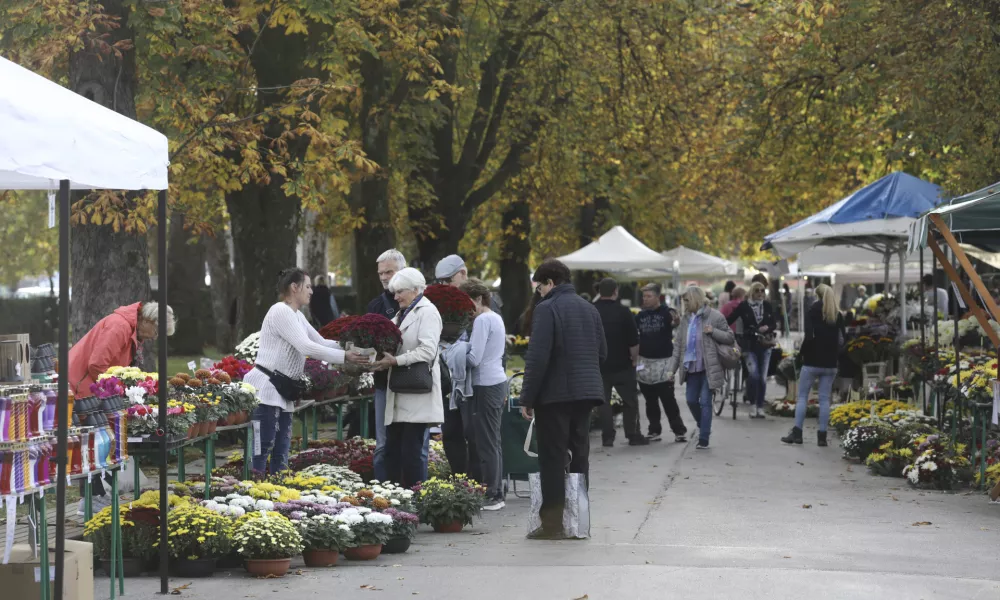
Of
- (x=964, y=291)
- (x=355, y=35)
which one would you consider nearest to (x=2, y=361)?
(x=964, y=291)

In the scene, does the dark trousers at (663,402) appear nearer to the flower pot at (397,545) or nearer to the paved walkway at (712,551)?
the paved walkway at (712,551)

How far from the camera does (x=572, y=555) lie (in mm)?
8594

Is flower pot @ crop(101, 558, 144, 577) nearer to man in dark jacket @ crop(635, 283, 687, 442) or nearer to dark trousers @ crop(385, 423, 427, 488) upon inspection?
dark trousers @ crop(385, 423, 427, 488)

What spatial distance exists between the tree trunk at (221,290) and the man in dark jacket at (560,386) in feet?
65.6

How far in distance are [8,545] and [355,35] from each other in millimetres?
11114

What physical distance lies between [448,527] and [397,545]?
988 mm

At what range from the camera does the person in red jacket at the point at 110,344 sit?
9.77 metres

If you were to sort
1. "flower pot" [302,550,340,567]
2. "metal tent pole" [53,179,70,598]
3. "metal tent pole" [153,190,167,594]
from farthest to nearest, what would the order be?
1. "flower pot" [302,550,340,567]
2. "metal tent pole" [153,190,167,594]
3. "metal tent pole" [53,179,70,598]

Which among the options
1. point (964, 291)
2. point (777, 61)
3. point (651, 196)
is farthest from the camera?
point (651, 196)

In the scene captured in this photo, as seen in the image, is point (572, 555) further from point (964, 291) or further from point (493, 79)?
point (493, 79)

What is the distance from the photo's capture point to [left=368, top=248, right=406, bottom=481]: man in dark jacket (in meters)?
10.1

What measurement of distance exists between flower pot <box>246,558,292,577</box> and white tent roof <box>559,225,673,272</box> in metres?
17.7

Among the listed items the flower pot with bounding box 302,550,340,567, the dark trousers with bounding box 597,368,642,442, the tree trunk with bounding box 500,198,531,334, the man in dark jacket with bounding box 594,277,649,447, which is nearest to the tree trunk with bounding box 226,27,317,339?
the man in dark jacket with bounding box 594,277,649,447

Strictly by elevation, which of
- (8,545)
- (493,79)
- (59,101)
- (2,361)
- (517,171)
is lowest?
(8,545)
